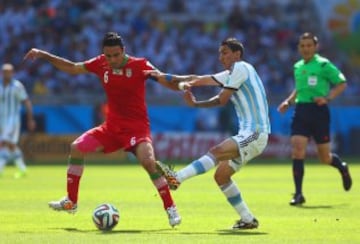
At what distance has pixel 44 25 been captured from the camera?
115 feet

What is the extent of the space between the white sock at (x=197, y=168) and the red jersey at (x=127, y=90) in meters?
1.10

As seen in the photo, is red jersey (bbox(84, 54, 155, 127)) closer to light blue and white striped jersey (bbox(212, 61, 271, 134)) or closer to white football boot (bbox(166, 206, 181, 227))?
light blue and white striped jersey (bbox(212, 61, 271, 134))

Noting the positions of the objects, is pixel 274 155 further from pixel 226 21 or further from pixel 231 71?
pixel 231 71

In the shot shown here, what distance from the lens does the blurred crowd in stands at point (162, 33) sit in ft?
110

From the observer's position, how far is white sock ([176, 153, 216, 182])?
40.3ft

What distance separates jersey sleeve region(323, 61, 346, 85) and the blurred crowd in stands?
15184 mm

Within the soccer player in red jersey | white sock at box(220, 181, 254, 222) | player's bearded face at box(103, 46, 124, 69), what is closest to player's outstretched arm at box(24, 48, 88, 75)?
the soccer player in red jersey

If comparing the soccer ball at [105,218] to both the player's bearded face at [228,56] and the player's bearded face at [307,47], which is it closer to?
the player's bearded face at [228,56]

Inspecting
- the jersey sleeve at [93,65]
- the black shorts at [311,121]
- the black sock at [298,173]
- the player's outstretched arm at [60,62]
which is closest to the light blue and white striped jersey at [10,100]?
the black shorts at [311,121]

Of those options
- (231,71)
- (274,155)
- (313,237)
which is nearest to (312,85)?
(231,71)

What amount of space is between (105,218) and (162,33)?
23.5m

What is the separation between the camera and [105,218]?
12.4 m

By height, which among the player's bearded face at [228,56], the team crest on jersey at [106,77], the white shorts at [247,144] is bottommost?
the white shorts at [247,144]

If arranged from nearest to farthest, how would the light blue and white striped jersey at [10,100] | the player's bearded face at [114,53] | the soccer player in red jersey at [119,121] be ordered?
the player's bearded face at [114,53]
the soccer player in red jersey at [119,121]
the light blue and white striped jersey at [10,100]
